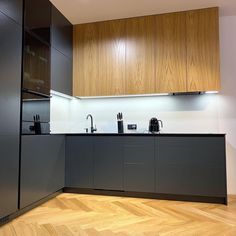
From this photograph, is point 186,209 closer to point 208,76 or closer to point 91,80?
point 208,76

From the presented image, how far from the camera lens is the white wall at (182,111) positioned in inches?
137

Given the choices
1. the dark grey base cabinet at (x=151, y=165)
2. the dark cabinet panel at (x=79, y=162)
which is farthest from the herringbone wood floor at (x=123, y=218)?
the dark cabinet panel at (x=79, y=162)

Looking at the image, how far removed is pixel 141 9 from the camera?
337cm

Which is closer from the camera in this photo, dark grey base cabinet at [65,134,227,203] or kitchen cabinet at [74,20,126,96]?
dark grey base cabinet at [65,134,227,203]

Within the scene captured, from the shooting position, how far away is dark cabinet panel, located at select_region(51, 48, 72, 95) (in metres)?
3.27

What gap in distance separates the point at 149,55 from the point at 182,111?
0.96 m

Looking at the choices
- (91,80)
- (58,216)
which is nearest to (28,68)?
(91,80)

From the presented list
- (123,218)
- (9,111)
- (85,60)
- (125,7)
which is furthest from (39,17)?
(123,218)

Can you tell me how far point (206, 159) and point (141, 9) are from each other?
7.16ft

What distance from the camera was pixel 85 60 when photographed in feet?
12.5

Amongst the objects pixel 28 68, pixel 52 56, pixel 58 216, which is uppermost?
pixel 52 56

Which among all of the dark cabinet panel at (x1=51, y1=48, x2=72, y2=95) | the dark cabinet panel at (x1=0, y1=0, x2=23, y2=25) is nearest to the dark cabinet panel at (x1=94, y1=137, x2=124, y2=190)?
the dark cabinet panel at (x1=51, y1=48, x2=72, y2=95)

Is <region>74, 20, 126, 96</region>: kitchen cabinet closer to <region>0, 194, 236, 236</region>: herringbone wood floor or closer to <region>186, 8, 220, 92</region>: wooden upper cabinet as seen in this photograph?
<region>186, 8, 220, 92</region>: wooden upper cabinet

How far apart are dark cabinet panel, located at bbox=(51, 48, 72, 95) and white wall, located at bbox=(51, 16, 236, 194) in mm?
244
